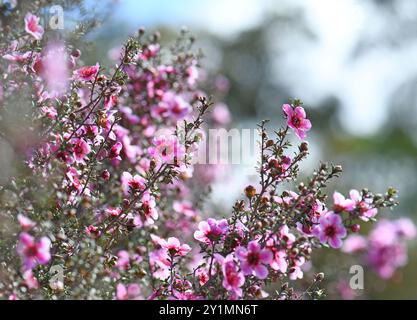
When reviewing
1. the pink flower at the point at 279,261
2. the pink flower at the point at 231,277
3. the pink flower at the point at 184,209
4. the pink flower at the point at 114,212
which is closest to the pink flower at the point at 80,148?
the pink flower at the point at 114,212

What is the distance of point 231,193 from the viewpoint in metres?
6.34

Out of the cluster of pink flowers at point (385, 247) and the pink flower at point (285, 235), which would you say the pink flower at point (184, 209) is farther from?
the cluster of pink flowers at point (385, 247)

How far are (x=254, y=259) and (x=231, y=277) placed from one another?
0.34 ft

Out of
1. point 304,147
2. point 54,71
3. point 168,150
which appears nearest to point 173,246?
point 168,150

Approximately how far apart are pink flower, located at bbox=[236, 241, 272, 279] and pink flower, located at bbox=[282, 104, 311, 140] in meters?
0.69

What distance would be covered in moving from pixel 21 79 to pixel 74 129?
13.3 inches

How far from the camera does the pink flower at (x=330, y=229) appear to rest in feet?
8.24

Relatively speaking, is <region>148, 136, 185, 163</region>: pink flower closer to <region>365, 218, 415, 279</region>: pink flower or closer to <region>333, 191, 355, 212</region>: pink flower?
Result: <region>333, 191, 355, 212</region>: pink flower

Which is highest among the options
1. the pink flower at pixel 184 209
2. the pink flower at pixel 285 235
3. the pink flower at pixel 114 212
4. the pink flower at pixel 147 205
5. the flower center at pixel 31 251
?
the pink flower at pixel 184 209

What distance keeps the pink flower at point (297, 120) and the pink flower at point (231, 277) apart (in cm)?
75

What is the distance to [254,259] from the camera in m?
2.39

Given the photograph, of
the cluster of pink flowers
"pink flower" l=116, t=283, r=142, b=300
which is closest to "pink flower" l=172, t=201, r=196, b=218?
"pink flower" l=116, t=283, r=142, b=300

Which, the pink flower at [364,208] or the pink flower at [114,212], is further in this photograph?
the pink flower at [114,212]

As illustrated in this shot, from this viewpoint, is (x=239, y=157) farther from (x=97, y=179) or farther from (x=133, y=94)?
(x=97, y=179)
